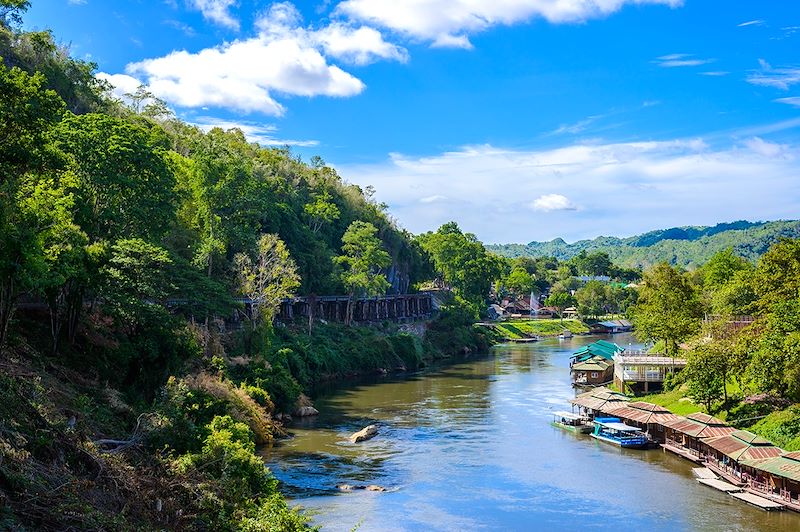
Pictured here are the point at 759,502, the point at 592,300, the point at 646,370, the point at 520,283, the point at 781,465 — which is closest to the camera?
the point at 759,502

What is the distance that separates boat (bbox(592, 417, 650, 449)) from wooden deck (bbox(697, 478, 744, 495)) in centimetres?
861

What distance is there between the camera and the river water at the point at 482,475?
107 feet

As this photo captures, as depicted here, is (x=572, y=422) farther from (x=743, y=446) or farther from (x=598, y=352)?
(x=598, y=352)

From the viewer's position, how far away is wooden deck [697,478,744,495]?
118 feet

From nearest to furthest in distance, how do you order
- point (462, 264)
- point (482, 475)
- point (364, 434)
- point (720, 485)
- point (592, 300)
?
point (720, 485)
point (482, 475)
point (364, 434)
point (462, 264)
point (592, 300)

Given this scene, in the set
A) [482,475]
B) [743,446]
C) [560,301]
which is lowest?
[482,475]

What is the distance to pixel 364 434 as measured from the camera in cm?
4875

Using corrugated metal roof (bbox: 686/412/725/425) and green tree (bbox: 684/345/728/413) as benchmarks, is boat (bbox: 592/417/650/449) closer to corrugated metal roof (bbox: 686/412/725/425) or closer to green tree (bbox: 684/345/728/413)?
corrugated metal roof (bbox: 686/412/725/425)

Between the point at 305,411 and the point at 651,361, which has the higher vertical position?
the point at 651,361

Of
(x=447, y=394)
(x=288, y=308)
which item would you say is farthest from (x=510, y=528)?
(x=288, y=308)

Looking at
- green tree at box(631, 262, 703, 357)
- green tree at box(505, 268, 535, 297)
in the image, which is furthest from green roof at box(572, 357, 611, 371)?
green tree at box(505, 268, 535, 297)

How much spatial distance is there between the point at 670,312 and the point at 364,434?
33.7m

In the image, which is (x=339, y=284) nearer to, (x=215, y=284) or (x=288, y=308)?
(x=288, y=308)

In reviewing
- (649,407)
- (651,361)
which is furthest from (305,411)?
(651,361)
